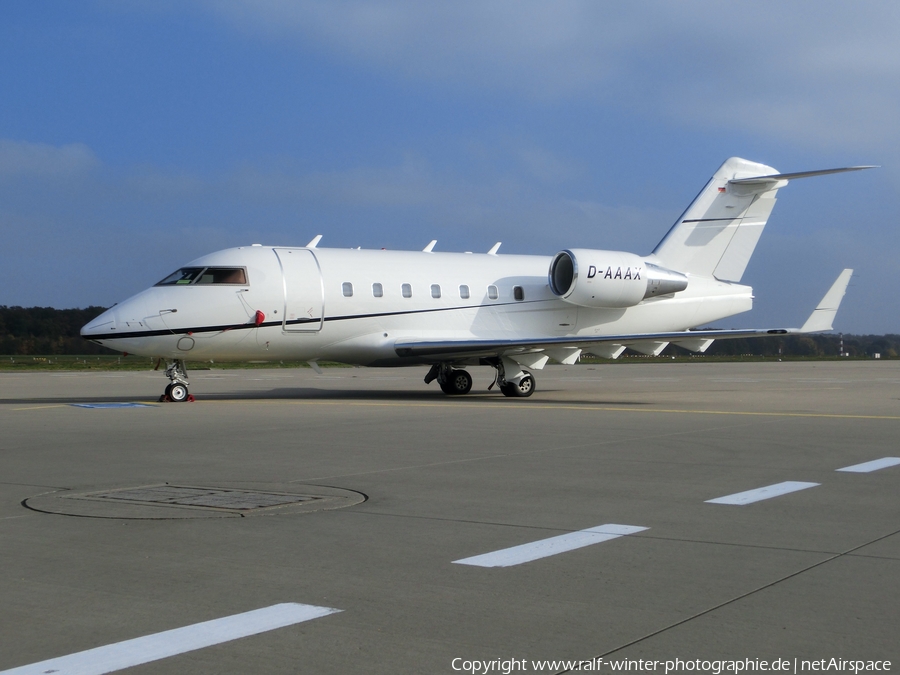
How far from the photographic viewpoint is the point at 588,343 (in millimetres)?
20469

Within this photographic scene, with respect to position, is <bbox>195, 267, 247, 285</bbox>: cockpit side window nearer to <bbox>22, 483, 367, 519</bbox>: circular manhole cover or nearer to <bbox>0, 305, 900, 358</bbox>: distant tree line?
<bbox>22, 483, 367, 519</bbox>: circular manhole cover

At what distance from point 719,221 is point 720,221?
3cm

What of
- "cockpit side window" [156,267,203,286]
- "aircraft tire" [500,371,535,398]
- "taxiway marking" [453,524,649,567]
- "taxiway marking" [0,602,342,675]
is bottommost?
"taxiway marking" [0,602,342,675]

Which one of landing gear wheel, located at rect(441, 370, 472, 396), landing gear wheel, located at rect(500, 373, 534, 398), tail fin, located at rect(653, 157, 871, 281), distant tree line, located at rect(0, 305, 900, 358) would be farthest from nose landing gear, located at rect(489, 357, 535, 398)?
distant tree line, located at rect(0, 305, 900, 358)

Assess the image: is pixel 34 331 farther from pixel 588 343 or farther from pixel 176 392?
pixel 588 343

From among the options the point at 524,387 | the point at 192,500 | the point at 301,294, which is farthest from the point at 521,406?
the point at 192,500

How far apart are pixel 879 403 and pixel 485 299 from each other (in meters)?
9.07

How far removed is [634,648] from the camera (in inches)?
164

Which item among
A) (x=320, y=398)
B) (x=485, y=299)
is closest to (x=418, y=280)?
(x=485, y=299)

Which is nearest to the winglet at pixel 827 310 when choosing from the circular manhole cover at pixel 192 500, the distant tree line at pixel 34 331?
the circular manhole cover at pixel 192 500

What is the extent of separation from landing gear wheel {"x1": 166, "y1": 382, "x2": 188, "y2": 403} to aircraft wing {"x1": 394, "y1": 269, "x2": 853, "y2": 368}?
4735mm

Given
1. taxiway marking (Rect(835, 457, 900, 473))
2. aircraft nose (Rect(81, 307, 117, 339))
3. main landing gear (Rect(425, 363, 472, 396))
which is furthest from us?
main landing gear (Rect(425, 363, 472, 396))

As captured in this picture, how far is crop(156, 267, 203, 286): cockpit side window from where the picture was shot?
775 inches

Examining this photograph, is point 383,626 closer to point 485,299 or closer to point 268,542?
point 268,542
